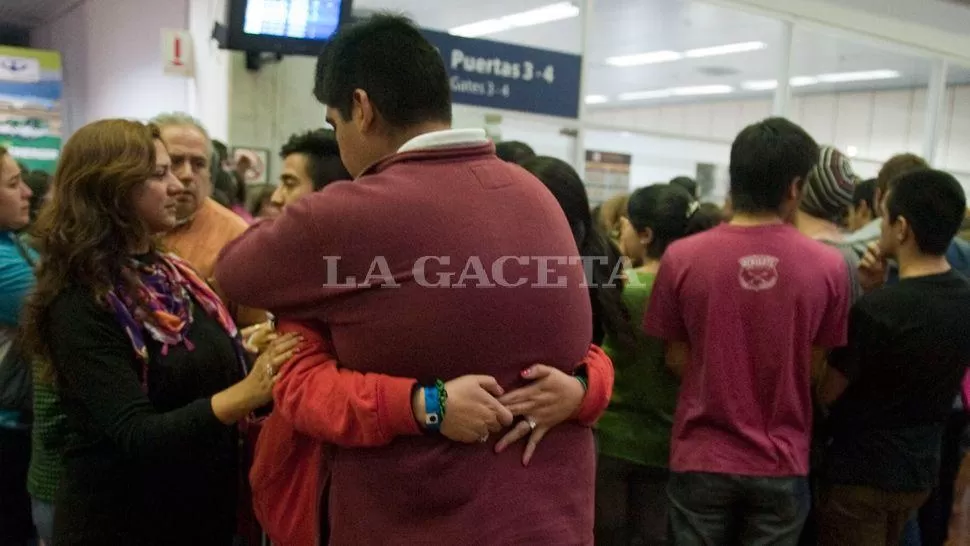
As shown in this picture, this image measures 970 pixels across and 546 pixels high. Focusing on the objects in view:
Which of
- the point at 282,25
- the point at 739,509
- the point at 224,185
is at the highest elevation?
the point at 282,25

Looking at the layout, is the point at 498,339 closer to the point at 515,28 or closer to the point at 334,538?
the point at 334,538

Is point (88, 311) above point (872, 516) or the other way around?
above

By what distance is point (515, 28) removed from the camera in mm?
7617

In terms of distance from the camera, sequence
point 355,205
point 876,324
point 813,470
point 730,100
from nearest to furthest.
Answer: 1. point 355,205
2. point 876,324
3. point 813,470
4. point 730,100

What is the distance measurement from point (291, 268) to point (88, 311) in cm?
59

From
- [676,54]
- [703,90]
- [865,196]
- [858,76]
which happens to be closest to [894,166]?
[865,196]

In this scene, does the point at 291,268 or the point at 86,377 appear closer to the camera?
the point at 291,268

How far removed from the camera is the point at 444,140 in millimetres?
1069

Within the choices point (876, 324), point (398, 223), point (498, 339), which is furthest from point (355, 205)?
point (876, 324)

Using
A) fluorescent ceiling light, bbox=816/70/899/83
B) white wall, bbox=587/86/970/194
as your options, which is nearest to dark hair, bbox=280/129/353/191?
white wall, bbox=587/86/970/194

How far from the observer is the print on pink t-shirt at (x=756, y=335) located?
1804 millimetres

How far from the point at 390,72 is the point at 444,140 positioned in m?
0.13

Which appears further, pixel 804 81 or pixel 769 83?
pixel 769 83

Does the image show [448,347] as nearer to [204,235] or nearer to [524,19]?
[204,235]
